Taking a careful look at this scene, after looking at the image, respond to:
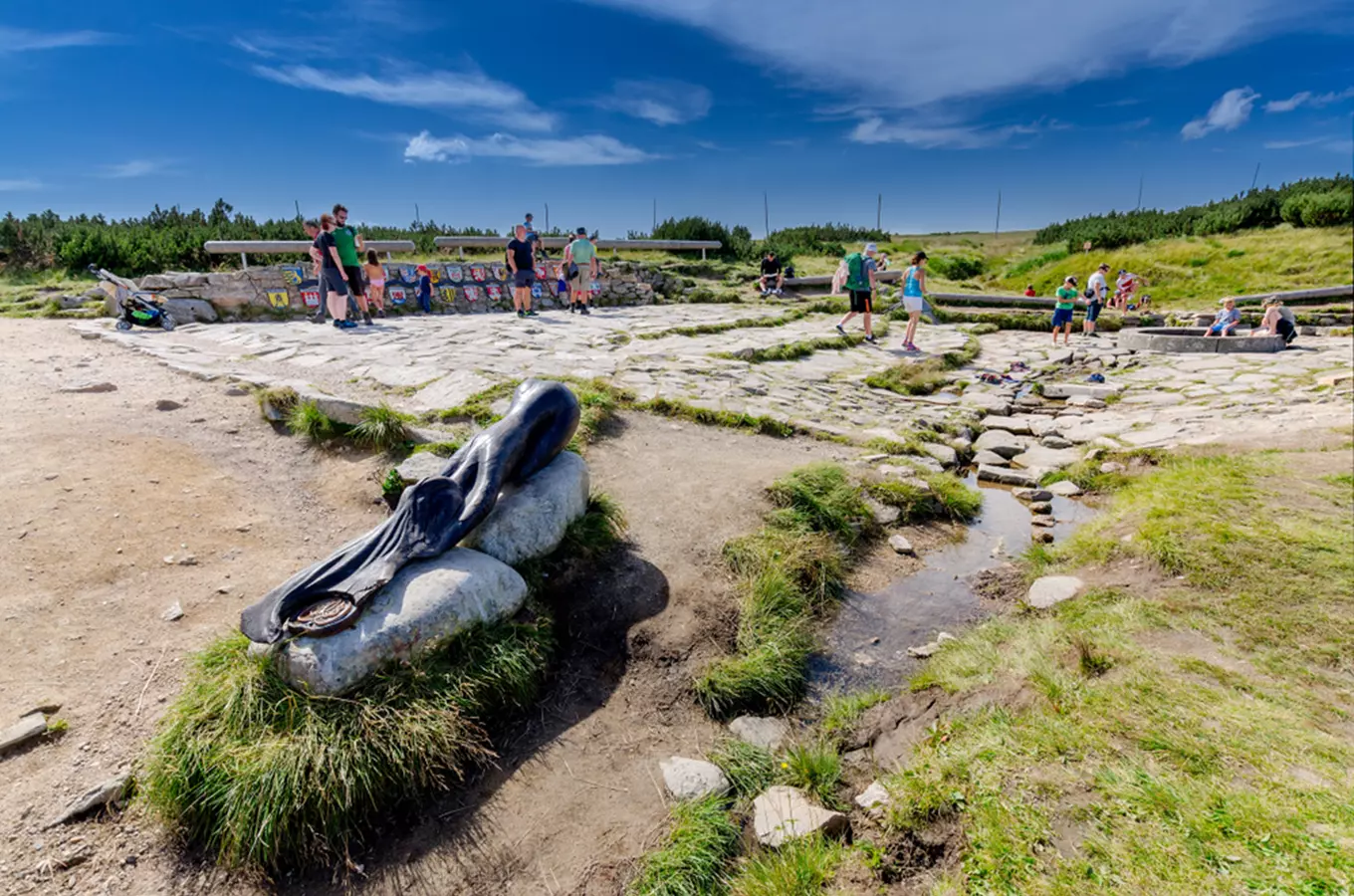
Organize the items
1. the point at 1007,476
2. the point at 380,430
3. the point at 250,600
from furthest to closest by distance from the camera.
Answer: the point at 1007,476 < the point at 380,430 < the point at 250,600

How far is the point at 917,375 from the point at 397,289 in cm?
1194

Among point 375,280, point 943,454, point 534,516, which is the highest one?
point 375,280

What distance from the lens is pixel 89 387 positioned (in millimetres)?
7410

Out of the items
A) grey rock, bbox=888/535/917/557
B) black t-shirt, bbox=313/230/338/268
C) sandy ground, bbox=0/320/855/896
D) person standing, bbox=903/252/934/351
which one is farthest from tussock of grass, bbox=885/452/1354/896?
black t-shirt, bbox=313/230/338/268

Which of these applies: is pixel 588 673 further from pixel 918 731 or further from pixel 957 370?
pixel 957 370

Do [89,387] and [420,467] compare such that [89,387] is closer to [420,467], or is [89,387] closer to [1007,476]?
[420,467]

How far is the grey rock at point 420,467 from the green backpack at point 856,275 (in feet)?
31.6

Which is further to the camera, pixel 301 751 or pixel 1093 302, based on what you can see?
pixel 1093 302

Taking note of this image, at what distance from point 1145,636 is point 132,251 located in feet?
67.4

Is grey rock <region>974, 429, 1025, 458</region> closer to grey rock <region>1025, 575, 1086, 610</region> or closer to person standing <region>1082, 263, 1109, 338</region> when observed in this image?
grey rock <region>1025, 575, 1086, 610</region>

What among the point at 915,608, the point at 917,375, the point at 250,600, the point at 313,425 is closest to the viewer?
the point at 250,600

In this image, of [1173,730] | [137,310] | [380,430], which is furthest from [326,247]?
[1173,730]

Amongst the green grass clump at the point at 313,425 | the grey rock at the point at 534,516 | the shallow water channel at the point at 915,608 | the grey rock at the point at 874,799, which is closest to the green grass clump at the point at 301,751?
the grey rock at the point at 534,516

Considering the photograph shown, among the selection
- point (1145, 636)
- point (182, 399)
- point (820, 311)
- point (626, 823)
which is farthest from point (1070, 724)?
point (820, 311)
